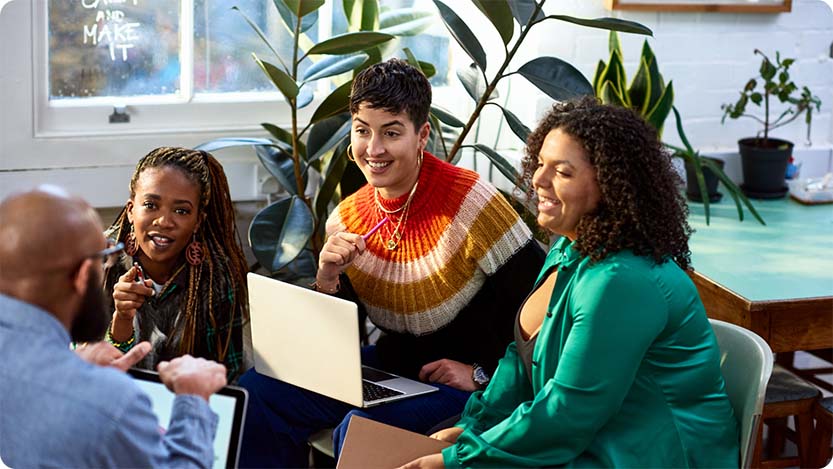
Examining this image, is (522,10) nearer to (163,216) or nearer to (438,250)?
(438,250)

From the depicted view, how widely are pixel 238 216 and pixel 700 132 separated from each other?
1.54m

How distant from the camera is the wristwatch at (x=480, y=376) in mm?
2191

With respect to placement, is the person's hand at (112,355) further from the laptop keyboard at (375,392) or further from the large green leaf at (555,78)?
the large green leaf at (555,78)

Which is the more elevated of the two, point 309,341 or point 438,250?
point 438,250

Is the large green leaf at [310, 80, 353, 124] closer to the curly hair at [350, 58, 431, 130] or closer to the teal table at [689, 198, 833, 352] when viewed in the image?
the curly hair at [350, 58, 431, 130]

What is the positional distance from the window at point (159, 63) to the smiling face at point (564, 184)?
156 centimetres

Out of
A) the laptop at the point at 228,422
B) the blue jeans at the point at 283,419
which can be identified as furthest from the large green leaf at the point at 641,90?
the laptop at the point at 228,422

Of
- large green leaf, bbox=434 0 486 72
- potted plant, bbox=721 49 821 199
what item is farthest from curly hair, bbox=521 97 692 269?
potted plant, bbox=721 49 821 199

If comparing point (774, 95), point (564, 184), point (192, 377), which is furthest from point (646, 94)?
point (192, 377)

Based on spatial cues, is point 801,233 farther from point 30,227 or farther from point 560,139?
point 30,227

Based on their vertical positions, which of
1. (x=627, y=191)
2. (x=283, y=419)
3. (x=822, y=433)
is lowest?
(x=822, y=433)

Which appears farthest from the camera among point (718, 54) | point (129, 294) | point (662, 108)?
point (718, 54)

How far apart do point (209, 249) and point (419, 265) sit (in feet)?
1.49

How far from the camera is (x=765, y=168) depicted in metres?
3.30
